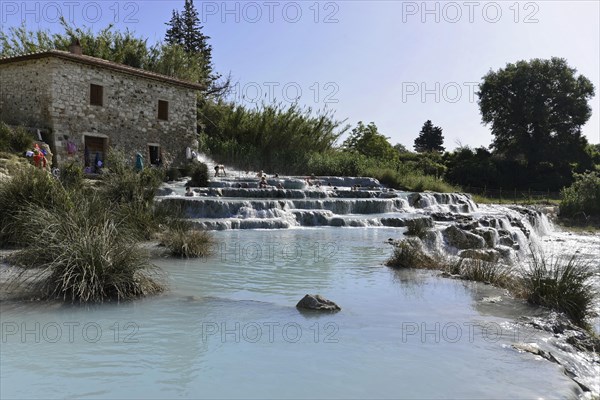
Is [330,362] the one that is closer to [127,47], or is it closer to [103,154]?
[103,154]

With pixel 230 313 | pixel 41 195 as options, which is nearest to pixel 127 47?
pixel 41 195

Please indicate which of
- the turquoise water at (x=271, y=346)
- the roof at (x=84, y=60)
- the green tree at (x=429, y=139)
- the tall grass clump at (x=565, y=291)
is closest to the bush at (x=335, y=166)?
the roof at (x=84, y=60)

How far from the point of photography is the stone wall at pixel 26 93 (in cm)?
1839

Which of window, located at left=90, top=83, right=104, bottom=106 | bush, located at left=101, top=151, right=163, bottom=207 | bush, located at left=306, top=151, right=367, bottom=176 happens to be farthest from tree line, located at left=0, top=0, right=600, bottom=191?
bush, located at left=101, top=151, right=163, bottom=207

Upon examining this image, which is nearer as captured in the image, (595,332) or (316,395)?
(316,395)

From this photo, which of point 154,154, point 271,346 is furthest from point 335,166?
point 271,346

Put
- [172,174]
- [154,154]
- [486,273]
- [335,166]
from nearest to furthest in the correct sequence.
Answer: [486,273], [172,174], [154,154], [335,166]

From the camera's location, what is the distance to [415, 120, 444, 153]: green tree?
6016 centimetres

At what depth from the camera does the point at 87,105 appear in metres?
19.4

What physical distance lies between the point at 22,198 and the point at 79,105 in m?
11.0

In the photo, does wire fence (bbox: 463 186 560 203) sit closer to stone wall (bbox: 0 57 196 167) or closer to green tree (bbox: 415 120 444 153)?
stone wall (bbox: 0 57 196 167)

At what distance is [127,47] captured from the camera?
88.3ft

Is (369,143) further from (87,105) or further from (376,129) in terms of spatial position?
(87,105)

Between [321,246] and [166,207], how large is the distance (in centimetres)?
361
